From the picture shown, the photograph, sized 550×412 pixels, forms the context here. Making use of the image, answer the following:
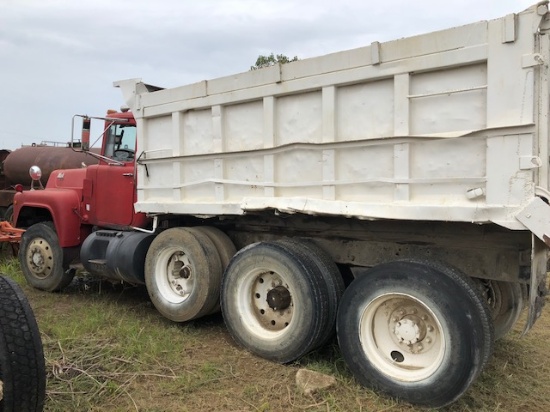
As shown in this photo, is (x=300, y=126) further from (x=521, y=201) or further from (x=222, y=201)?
(x=521, y=201)

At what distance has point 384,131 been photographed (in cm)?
372

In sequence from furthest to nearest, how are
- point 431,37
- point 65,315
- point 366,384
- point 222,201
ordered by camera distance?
1. point 65,315
2. point 222,201
3. point 366,384
4. point 431,37

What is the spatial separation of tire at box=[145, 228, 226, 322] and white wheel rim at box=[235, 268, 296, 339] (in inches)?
17.9

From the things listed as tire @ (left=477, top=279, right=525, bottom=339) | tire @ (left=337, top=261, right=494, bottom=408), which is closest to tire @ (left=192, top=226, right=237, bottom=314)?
tire @ (left=337, top=261, right=494, bottom=408)

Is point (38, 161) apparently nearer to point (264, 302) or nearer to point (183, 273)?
point (183, 273)

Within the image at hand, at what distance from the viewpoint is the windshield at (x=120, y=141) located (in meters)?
6.07

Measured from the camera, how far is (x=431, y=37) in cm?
345

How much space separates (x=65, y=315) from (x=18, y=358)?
285 centimetres

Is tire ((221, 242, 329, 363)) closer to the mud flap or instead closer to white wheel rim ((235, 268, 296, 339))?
white wheel rim ((235, 268, 296, 339))

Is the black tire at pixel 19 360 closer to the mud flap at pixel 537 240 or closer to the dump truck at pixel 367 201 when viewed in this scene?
the dump truck at pixel 367 201

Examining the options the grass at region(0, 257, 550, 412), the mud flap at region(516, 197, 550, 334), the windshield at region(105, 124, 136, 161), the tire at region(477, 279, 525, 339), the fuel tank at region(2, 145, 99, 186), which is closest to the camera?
the mud flap at region(516, 197, 550, 334)

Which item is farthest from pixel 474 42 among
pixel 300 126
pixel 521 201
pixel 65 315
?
pixel 65 315

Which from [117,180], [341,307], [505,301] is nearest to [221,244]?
[341,307]

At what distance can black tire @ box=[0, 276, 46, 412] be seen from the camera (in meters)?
2.76
